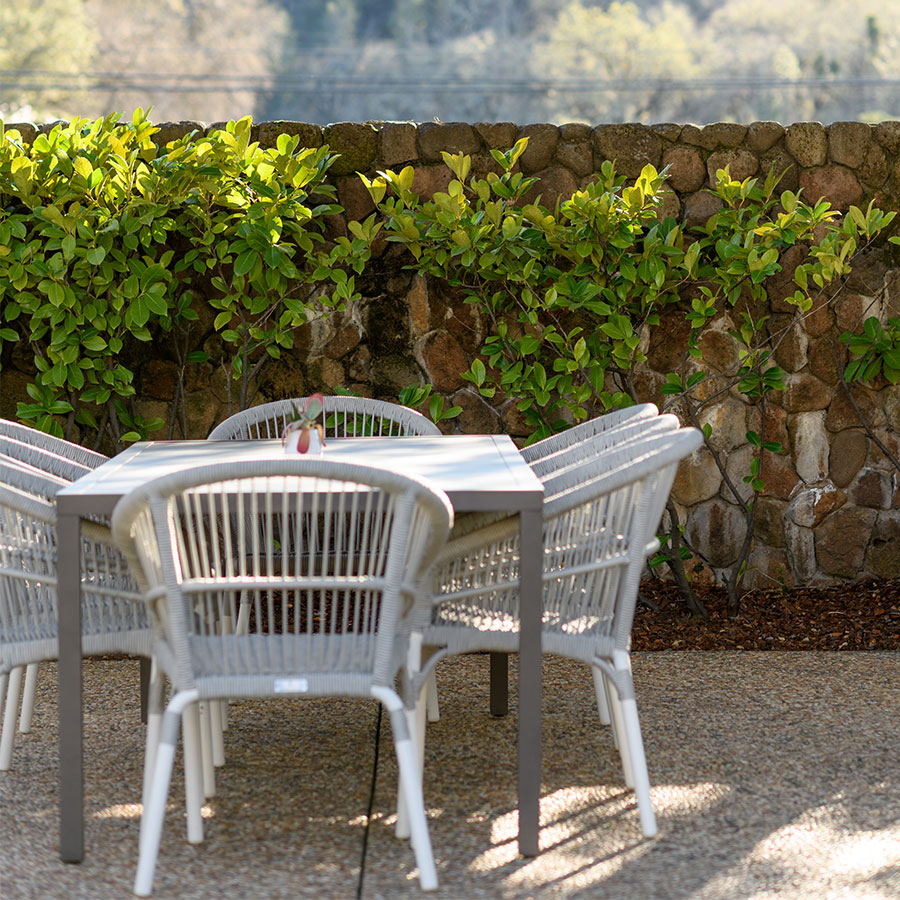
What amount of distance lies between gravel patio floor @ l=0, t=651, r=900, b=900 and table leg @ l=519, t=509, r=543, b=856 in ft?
0.27

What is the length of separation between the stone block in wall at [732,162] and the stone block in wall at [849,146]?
0.29 metres

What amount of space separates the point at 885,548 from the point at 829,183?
1.39m

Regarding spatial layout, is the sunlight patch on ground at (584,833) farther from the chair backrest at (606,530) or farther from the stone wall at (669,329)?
the stone wall at (669,329)

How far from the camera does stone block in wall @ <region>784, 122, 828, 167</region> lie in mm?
4426

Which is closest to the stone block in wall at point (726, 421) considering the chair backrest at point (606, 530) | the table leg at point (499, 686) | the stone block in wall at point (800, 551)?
the stone block in wall at point (800, 551)

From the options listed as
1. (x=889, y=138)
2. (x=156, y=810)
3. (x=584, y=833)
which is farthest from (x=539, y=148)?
(x=156, y=810)

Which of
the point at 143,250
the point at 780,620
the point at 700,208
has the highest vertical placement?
the point at 700,208

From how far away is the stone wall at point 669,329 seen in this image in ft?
14.4

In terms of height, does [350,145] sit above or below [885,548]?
above

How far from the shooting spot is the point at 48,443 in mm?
3232

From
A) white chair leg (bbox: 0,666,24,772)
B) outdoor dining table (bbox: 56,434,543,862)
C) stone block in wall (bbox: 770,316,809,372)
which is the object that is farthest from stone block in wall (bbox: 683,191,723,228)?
white chair leg (bbox: 0,666,24,772)

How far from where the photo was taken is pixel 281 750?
3.10 metres

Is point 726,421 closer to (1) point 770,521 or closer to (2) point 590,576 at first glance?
(1) point 770,521

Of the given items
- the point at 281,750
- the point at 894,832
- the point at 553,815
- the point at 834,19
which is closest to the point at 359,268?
the point at 281,750
